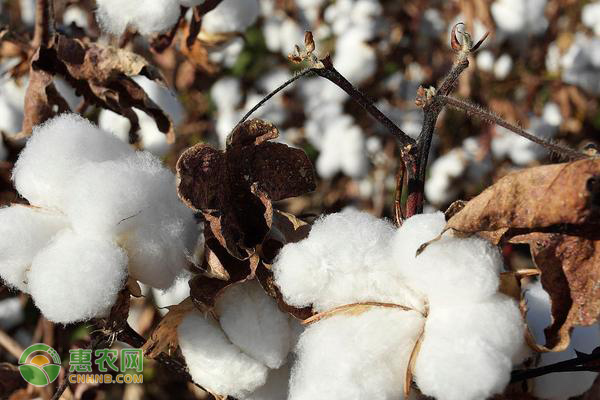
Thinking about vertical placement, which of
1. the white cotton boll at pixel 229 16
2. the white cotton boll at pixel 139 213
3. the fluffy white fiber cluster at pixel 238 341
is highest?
the white cotton boll at pixel 229 16

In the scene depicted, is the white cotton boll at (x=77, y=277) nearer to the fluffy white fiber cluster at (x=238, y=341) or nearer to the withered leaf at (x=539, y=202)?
the fluffy white fiber cluster at (x=238, y=341)

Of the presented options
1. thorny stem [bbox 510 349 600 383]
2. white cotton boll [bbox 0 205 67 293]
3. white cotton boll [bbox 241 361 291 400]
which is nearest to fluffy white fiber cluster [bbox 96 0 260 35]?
white cotton boll [bbox 0 205 67 293]

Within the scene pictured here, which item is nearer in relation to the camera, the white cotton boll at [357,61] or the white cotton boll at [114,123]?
the white cotton boll at [114,123]

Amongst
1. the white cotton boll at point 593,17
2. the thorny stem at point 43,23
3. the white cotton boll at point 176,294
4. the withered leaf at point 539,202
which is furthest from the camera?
the white cotton boll at point 593,17

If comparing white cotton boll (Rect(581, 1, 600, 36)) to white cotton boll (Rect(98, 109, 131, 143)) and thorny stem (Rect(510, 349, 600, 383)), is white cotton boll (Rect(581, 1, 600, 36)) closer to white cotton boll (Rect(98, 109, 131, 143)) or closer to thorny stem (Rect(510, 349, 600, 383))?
white cotton boll (Rect(98, 109, 131, 143))

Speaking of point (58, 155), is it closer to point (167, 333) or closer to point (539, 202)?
point (167, 333)

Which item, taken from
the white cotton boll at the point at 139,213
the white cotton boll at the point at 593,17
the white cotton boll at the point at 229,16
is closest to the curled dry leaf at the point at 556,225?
the white cotton boll at the point at 139,213

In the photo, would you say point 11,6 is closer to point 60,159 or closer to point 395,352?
point 60,159

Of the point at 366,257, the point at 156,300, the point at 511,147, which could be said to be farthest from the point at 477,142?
the point at 366,257
